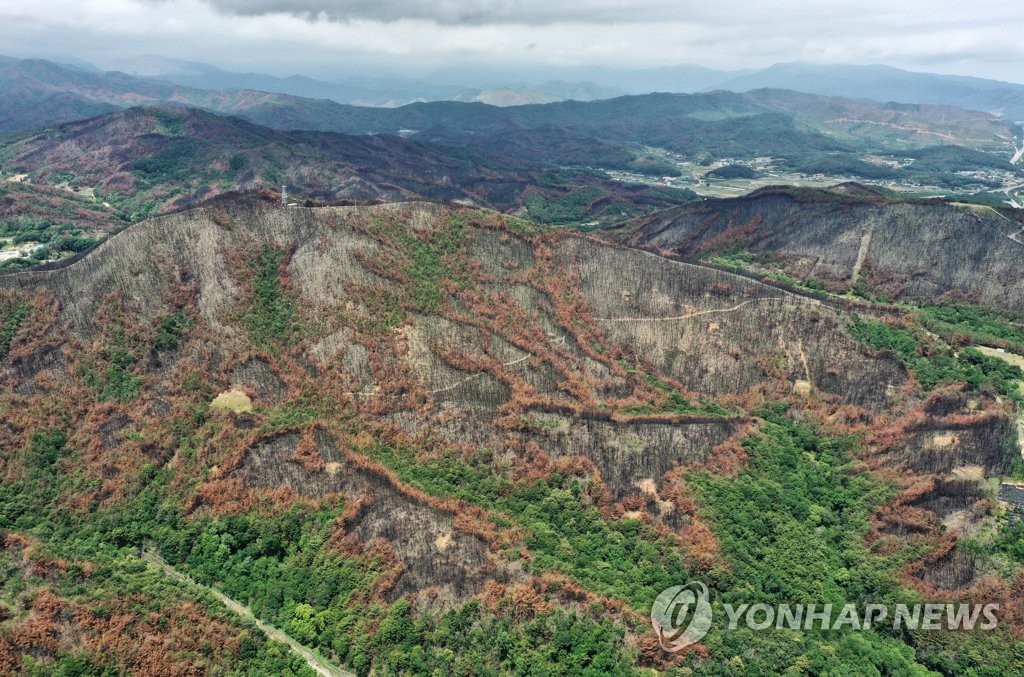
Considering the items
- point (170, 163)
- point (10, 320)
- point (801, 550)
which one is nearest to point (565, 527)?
point (801, 550)

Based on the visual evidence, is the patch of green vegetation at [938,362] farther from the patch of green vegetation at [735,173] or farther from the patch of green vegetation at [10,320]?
the patch of green vegetation at [735,173]

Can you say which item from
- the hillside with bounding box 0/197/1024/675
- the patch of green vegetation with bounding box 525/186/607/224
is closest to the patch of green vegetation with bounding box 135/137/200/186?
the patch of green vegetation with bounding box 525/186/607/224

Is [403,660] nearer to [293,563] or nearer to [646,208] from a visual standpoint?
[293,563]

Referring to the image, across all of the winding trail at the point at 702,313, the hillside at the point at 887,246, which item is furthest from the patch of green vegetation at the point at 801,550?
the hillside at the point at 887,246

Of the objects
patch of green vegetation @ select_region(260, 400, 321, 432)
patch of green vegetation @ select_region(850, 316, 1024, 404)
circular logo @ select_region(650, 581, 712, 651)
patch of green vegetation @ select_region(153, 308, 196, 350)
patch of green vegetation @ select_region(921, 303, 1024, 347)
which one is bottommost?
circular logo @ select_region(650, 581, 712, 651)

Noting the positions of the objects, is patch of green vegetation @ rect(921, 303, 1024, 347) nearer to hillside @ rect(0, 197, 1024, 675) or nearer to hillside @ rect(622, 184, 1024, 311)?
hillside @ rect(622, 184, 1024, 311)

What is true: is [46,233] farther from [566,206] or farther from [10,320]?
[566,206]

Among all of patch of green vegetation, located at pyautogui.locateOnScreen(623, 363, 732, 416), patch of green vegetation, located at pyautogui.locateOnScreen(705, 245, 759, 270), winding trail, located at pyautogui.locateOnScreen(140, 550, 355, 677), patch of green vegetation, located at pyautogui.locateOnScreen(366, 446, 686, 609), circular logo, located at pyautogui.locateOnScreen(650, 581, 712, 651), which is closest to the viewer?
winding trail, located at pyautogui.locateOnScreen(140, 550, 355, 677)

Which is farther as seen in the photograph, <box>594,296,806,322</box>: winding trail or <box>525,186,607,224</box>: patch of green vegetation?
<box>525,186,607,224</box>: patch of green vegetation
